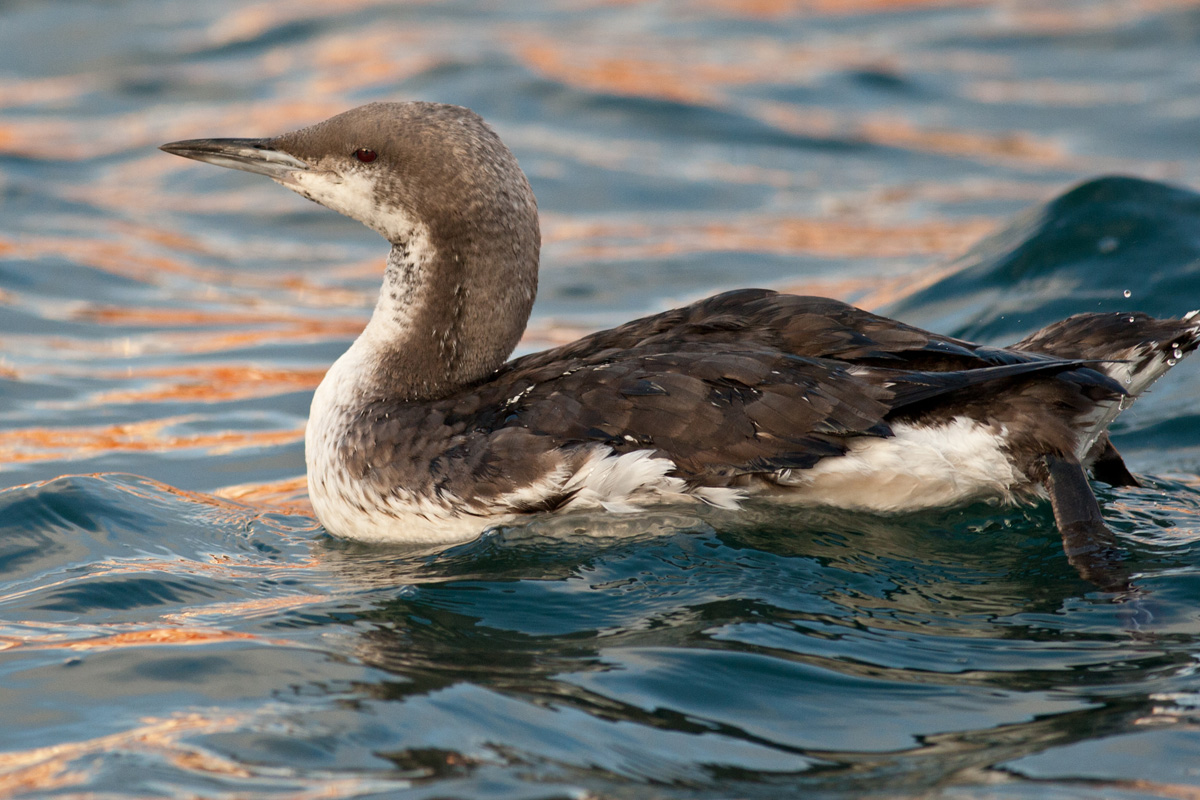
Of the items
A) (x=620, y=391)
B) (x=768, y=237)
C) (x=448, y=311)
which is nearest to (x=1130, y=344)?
(x=620, y=391)

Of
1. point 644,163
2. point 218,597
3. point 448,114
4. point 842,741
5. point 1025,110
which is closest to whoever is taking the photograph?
point 842,741

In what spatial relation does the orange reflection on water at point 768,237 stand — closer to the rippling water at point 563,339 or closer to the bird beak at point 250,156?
the rippling water at point 563,339

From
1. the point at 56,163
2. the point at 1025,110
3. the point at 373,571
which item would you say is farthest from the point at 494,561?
the point at 1025,110

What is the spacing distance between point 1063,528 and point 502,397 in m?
1.95

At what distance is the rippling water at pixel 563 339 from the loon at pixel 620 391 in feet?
0.67

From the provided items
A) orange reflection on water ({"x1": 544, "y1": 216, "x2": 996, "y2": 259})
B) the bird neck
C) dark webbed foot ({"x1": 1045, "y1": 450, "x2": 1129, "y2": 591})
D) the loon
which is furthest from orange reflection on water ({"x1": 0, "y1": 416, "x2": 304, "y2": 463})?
dark webbed foot ({"x1": 1045, "y1": 450, "x2": 1129, "y2": 591})

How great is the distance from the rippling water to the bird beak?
1.43 meters

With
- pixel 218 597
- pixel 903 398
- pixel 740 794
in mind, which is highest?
pixel 903 398

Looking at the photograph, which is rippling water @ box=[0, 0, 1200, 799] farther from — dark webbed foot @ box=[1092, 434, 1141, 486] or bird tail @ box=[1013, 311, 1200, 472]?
bird tail @ box=[1013, 311, 1200, 472]

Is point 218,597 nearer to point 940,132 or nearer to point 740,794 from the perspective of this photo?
point 740,794

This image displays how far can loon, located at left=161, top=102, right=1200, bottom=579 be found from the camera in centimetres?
457

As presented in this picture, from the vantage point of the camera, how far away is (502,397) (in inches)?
197

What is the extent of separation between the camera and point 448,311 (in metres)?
5.29

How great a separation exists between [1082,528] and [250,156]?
3.33 meters
